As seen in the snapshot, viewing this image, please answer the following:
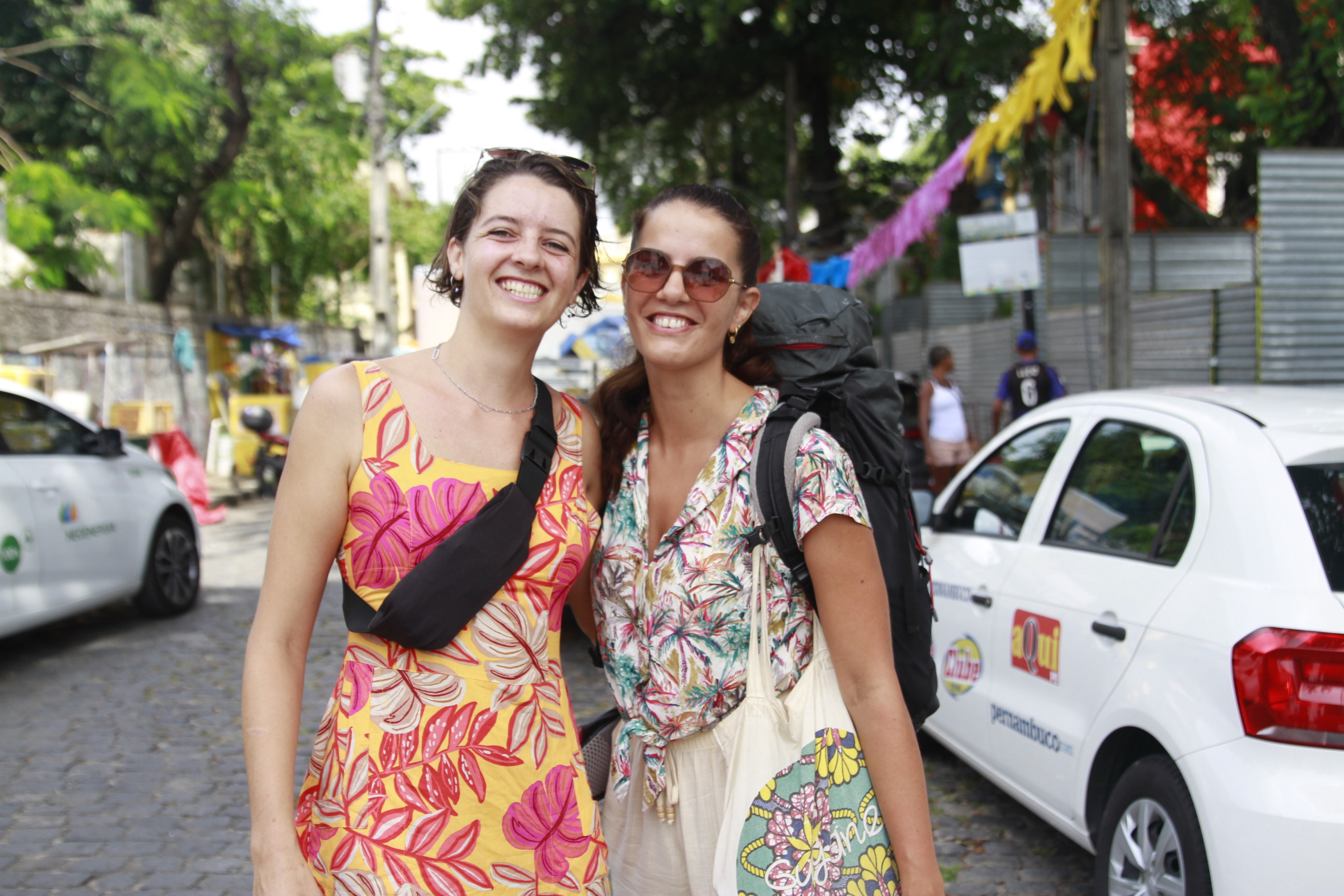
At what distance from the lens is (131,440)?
1171 cm

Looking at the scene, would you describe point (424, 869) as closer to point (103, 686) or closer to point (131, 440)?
point (103, 686)

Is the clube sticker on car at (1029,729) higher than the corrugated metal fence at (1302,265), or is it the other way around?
the corrugated metal fence at (1302,265)

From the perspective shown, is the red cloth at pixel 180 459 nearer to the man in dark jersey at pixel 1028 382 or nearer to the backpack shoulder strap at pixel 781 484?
the man in dark jersey at pixel 1028 382

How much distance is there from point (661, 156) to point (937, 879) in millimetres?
24086

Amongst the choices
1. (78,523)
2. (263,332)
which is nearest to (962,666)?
(78,523)

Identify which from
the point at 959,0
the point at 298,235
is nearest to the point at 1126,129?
the point at 959,0

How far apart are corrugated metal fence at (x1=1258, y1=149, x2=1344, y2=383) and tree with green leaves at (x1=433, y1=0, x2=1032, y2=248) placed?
9578 millimetres

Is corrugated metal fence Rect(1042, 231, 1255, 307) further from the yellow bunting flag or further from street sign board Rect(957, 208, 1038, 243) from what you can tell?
the yellow bunting flag

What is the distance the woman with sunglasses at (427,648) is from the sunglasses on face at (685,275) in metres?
0.15

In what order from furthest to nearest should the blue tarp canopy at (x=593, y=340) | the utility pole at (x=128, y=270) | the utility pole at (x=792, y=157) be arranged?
the utility pole at (x=128, y=270)
the utility pole at (x=792, y=157)
the blue tarp canopy at (x=593, y=340)

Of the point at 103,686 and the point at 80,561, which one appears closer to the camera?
the point at 103,686

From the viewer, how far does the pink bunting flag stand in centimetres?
1048

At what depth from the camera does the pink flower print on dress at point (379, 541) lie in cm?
171

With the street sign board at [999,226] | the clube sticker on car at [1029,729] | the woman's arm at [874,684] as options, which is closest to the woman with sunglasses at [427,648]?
the woman's arm at [874,684]
